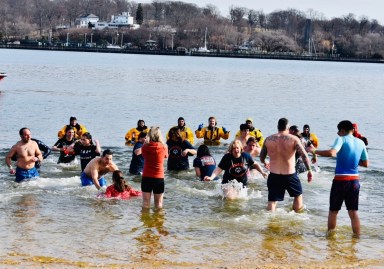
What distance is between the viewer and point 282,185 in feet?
41.0

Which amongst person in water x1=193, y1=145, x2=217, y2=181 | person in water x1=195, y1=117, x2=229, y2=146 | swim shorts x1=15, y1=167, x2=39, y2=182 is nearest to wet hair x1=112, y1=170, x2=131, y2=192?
person in water x1=193, y1=145, x2=217, y2=181

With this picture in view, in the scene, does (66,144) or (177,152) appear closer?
(177,152)

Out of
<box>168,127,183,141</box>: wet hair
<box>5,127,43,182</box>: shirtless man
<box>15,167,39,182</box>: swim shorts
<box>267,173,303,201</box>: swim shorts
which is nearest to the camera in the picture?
<box>267,173,303,201</box>: swim shorts

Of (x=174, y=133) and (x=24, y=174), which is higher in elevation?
(x=174, y=133)

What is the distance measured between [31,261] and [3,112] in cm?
3353

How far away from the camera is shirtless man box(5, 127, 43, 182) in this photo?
50.2ft

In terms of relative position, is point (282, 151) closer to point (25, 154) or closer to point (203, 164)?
point (203, 164)

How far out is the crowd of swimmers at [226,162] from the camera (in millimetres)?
11547

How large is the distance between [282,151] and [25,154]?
6219 millimetres

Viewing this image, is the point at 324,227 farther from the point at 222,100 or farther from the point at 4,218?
the point at 222,100

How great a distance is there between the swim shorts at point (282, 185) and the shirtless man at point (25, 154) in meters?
5.57

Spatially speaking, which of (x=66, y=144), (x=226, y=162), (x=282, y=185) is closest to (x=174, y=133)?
(x=226, y=162)

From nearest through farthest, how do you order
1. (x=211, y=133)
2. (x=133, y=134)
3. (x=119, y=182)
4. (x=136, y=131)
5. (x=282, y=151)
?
(x=282, y=151) → (x=119, y=182) → (x=136, y=131) → (x=133, y=134) → (x=211, y=133)

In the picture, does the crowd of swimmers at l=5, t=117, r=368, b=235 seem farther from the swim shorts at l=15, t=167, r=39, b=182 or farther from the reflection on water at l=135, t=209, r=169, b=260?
the reflection on water at l=135, t=209, r=169, b=260
